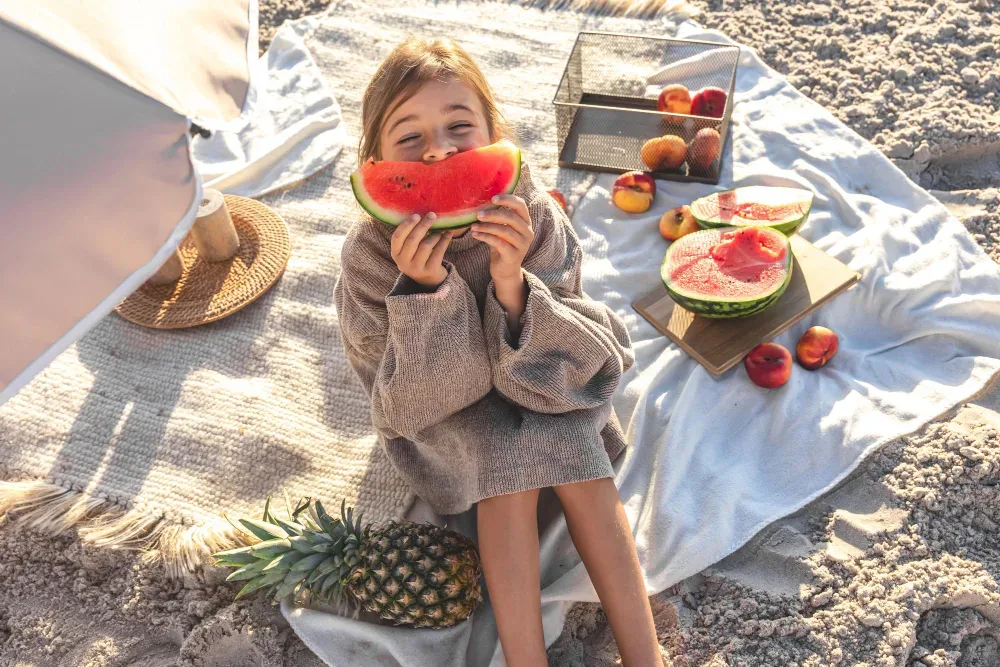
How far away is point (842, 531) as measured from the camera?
2631 mm

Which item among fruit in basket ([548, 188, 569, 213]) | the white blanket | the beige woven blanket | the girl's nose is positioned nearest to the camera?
the girl's nose

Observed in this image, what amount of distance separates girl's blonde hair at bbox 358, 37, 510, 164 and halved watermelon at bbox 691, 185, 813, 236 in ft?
4.10

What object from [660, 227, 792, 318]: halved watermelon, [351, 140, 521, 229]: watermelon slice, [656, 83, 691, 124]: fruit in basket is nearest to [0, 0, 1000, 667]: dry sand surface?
[660, 227, 792, 318]: halved watermelon

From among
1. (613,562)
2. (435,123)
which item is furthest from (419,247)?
(613,562)

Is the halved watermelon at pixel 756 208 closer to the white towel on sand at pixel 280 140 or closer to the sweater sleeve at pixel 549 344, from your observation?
the sweater sleeve at pixel 549 344

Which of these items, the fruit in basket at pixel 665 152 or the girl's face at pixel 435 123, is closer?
the girl's face at pixel 435 123

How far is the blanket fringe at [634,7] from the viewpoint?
454 centimetres

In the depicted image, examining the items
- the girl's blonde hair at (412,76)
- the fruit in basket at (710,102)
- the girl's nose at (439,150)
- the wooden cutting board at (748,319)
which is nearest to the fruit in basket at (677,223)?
the wooden cutting board at (748,319)

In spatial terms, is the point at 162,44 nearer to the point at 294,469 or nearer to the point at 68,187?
the point at 68,187

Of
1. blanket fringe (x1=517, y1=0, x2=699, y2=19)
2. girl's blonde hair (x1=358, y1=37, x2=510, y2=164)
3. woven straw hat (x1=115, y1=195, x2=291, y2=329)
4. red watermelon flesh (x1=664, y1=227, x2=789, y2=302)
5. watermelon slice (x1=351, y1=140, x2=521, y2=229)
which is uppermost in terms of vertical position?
girl's blonde hair (x1=358, y1=37, x2=510, y2=164)

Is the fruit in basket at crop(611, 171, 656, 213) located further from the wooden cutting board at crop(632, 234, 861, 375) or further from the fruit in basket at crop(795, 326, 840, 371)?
the fruit in basket at crop(795, 326, 840, 371)

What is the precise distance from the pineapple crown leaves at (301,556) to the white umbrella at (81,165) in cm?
87

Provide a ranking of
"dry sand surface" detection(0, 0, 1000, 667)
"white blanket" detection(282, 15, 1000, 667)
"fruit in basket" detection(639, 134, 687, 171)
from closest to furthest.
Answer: "dry sand surface" detection(0, 0, 1000, 667) → "white blanket" detection(282, 15, 1000, 667) → "fruit in basket" detection(639, 134, 687, 171)

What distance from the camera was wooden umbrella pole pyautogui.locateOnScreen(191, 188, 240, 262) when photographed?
324 cm
